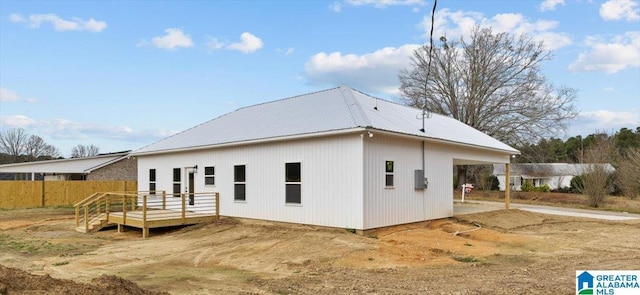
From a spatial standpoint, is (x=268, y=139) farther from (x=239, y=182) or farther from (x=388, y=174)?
(x=388, y=174)

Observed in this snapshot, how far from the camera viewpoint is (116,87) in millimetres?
18750

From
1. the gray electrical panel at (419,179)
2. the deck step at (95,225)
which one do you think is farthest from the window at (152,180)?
the gray electrical panel at (419,179)

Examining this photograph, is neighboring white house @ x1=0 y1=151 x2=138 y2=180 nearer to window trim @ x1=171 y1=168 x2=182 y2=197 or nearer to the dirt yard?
window trim @ x1=171 y1=168 x2=182 y2=197

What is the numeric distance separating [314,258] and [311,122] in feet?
16.4

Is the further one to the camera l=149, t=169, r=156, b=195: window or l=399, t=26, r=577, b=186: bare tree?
l=399, t=26, r=577, b=186: bare tree

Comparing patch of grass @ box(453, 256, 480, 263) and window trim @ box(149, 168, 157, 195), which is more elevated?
window trim @ box(149, 168, 157, 195)

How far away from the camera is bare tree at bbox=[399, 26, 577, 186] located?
30.7 metres

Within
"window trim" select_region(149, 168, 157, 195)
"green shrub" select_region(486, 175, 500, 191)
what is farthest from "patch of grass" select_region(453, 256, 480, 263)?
"green shrub" select_region(486, 175, 500, 191)

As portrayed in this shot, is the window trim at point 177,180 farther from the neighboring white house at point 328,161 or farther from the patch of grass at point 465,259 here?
the patch of grass at point 465,259

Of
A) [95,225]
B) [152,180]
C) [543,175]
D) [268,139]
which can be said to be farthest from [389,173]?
[543,175]

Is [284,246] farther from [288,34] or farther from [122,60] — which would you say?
[122,60]

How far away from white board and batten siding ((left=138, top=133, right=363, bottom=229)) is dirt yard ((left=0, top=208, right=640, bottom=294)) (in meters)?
0.44

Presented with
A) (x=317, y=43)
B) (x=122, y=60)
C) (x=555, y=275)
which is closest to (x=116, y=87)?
(x=122, y=60)

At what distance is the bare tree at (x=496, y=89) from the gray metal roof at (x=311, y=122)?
40.0 ft
